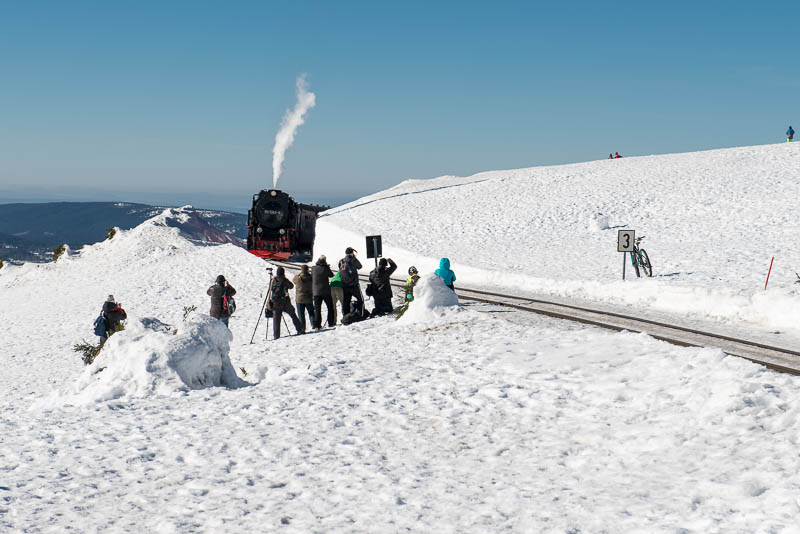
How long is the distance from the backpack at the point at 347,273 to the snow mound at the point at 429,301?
2151mm

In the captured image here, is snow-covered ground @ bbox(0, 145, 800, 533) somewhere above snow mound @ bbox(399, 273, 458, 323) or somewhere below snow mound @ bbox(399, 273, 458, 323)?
below

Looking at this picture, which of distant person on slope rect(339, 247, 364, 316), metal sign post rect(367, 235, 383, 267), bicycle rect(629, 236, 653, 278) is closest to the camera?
distant person on slope rect(339, 247, 364, 316)

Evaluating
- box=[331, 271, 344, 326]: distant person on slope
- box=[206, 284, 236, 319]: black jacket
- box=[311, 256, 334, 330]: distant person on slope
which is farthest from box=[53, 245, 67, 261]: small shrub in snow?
box=[311, 256, 334, 330]: distant person on slope

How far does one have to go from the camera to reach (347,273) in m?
16.0

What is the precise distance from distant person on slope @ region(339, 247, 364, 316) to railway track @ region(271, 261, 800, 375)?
3715mm

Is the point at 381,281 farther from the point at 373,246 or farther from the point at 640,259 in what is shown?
the point at 640,259

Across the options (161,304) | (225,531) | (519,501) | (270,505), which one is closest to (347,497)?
(270,505)

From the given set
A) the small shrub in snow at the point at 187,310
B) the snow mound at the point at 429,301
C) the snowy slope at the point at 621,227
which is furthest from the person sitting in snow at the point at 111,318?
the snowy slope at the point at 621,227

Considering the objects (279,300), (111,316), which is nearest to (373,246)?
(279,300)

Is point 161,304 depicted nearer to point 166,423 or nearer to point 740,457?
point 166,423

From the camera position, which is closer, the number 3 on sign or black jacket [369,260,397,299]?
black jacket [369,260,397,299]

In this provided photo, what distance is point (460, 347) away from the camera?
1178 centimetres

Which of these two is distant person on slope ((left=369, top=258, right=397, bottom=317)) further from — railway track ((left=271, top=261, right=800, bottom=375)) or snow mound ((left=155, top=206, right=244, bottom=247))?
snow mound ((left=155, top=206, right=244, bottom=247))

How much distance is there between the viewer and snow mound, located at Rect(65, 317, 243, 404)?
9938mm
